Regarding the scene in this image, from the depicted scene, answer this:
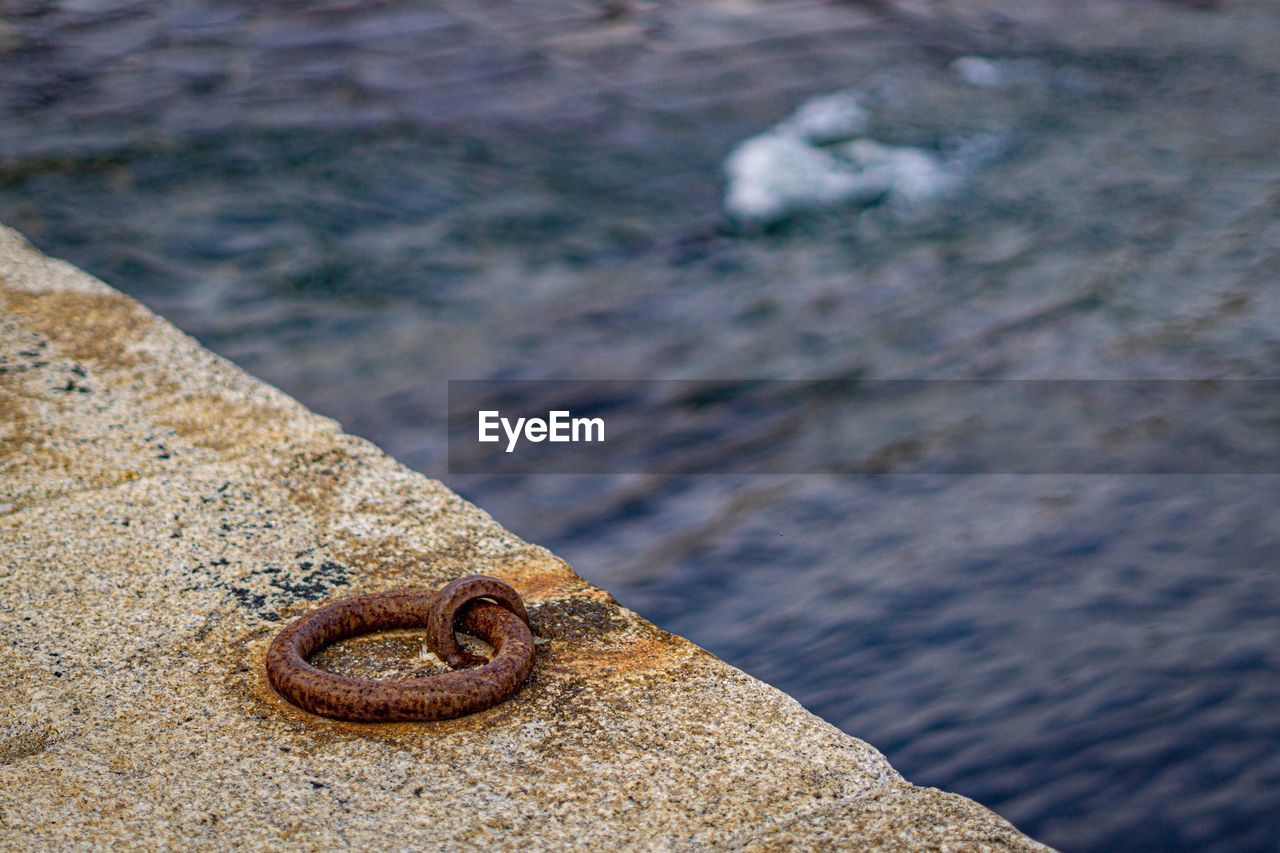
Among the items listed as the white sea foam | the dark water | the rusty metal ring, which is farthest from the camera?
the white sea foam

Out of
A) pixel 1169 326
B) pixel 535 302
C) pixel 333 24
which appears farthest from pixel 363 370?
pixel 333 24

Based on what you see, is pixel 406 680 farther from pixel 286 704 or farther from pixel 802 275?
pixel 802 275

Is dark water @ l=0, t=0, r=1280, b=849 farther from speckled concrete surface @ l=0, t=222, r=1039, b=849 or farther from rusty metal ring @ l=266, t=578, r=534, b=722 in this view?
rusty metal ring @ l=266, t=578, r=534, b=722

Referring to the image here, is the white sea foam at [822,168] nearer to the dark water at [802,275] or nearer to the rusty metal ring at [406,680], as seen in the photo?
the dark water at [802,275]

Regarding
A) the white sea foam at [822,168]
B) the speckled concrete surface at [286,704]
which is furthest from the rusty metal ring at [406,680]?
the white sea foam at [822,168]

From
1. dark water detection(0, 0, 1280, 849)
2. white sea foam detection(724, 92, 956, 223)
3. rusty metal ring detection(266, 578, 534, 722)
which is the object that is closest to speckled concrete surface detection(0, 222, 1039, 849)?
rusty metal ring detection(266, 578, 534, 722)

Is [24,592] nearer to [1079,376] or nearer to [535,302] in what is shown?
[535,302]

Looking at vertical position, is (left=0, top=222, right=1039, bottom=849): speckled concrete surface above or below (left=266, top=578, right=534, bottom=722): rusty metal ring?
below
